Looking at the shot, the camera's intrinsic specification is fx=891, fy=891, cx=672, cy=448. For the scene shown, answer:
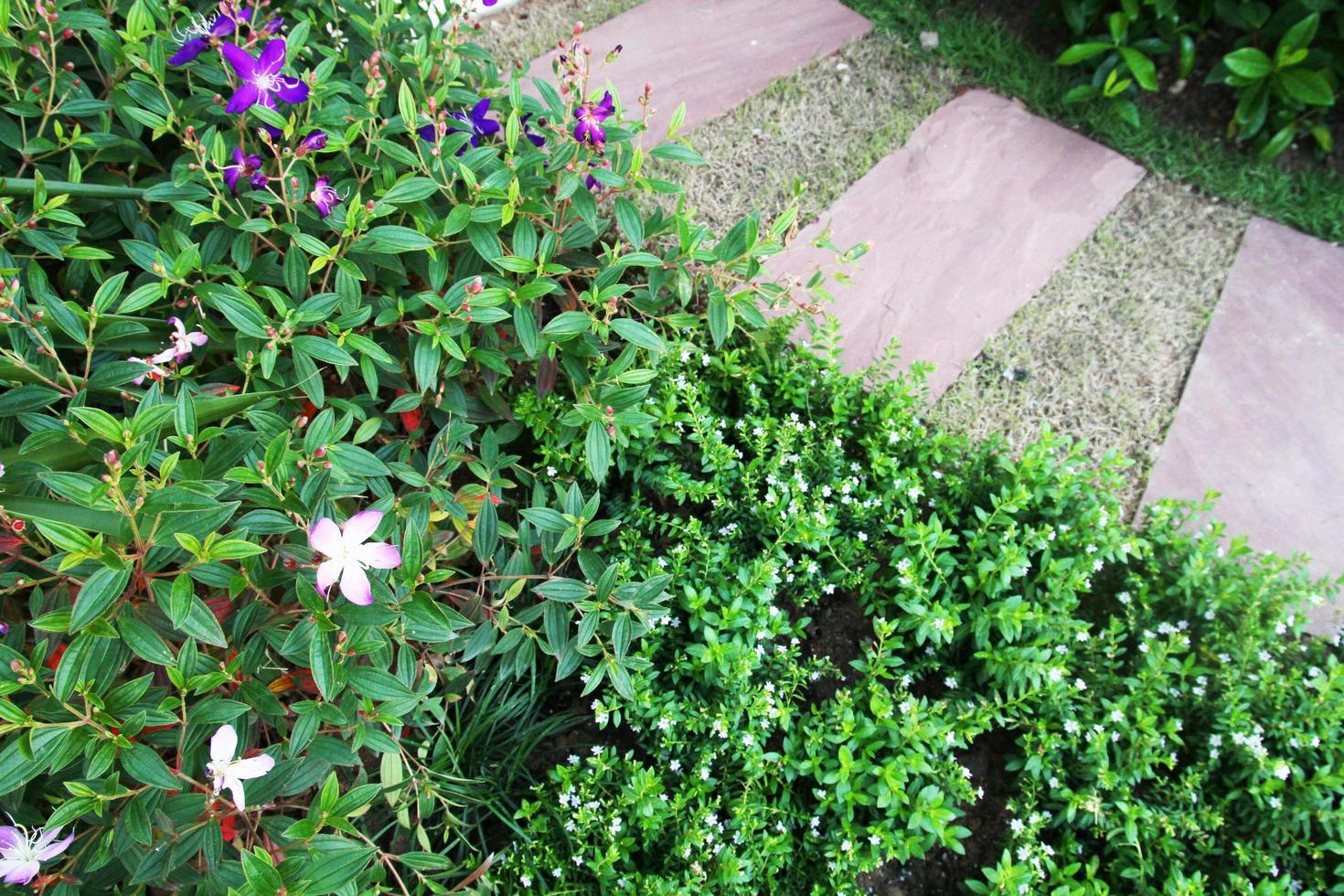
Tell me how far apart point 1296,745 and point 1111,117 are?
1821 millimetres

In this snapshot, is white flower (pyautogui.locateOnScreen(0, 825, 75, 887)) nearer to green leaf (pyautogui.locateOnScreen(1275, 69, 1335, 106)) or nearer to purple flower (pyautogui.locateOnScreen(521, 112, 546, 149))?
purple flower (pyautogui.locateOnScreen(521, 112, 546, 149))

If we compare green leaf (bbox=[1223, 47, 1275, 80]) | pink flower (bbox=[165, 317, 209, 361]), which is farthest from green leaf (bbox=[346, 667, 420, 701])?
green leaf (bbox=[1223, 47, 1275, 80])

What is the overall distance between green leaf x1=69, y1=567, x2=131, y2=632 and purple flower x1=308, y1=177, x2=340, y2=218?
Result: 74 cm

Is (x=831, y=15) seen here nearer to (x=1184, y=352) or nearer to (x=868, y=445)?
(x=1184, y=352)

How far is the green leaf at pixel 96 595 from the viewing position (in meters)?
1.00

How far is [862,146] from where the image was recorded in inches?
98.9

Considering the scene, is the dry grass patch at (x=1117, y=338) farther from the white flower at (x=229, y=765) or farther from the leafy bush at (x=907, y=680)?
the white flower at (x=229, y=765)

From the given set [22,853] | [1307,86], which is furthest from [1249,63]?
[22,853]

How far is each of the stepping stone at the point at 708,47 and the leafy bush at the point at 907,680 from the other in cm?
104

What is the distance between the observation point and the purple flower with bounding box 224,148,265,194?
1458 millimetres

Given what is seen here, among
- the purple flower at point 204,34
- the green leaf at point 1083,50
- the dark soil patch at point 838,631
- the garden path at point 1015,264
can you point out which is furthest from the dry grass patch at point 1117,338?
the purple flower at point 204,34

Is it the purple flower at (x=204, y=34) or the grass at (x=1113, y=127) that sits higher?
the purple flower at (x=204, y=34)

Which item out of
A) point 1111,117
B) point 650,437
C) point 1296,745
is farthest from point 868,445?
point 1111,117

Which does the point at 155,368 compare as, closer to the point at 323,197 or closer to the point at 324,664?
the point at 323,197
